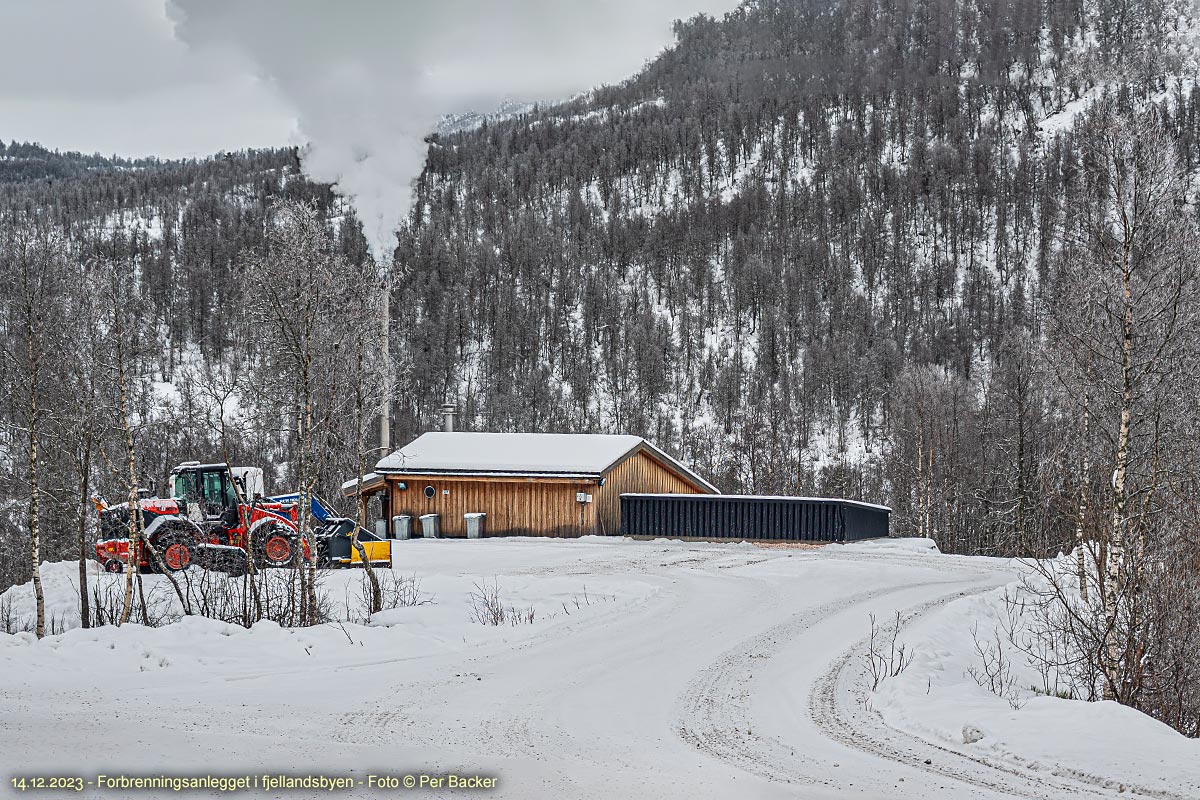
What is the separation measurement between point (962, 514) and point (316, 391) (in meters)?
33.9

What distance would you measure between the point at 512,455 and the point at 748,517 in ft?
24.1

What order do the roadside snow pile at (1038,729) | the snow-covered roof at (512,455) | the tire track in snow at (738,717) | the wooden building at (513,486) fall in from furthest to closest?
1. the snow-covered roof at (512,455)
2. the wooden building at (513,486)
3. the tire track in snow at (738,717)
4. the roadside snow pile at (1038,729)

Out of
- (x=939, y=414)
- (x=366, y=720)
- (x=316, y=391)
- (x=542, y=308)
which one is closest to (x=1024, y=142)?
(x=542, y=308)

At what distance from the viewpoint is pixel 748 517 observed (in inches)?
1022

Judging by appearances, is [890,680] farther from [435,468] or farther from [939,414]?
[939,414]

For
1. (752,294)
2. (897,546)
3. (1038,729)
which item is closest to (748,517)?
(897,546)

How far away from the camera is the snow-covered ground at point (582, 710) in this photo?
6.12m

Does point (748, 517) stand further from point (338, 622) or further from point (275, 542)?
point (338, 622)

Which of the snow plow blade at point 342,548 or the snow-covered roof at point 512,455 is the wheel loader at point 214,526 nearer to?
the snow plow blade at point 342,548

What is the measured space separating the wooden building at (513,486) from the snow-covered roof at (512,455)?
0.03 metres

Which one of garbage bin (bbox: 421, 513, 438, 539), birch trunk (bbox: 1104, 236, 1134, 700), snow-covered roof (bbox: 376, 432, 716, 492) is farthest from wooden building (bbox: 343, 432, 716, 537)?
birch trunk (bbox: 1104, 236, 1134, 700)

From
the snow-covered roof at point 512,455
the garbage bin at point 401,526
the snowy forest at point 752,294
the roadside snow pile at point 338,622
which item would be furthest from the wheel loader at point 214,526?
the snow-covered roof at point 512,455

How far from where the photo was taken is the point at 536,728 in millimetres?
7359

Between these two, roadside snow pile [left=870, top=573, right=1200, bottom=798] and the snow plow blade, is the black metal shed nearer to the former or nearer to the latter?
the snow plow blade
